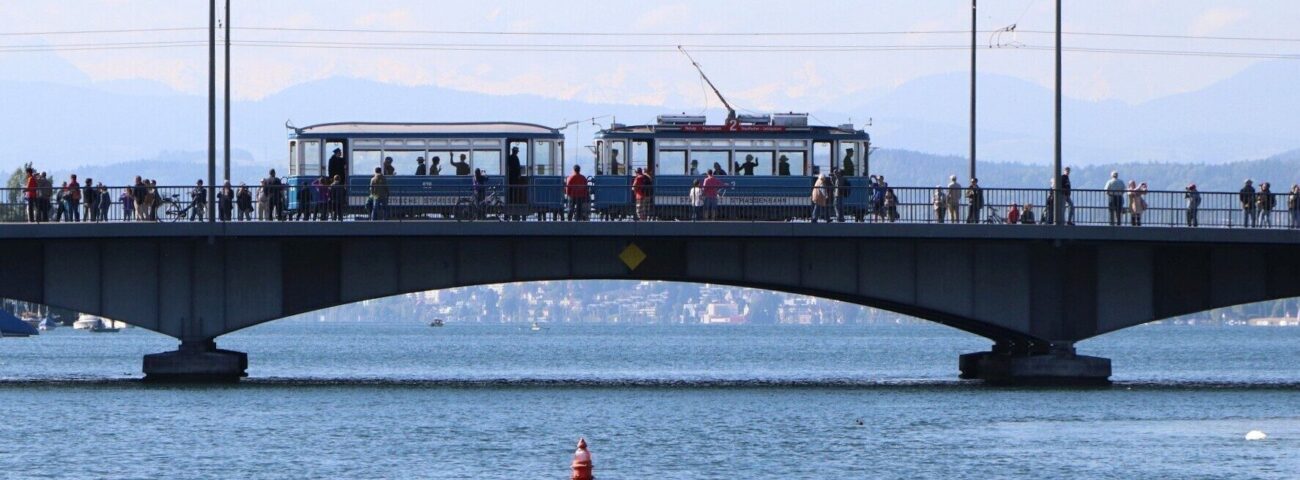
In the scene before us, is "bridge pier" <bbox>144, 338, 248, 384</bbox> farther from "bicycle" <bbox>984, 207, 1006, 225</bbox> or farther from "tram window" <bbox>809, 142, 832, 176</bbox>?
"bicycle" <bbox>984, 207, 1006, 225</bbox>

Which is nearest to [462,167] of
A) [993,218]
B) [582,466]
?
[993,218]

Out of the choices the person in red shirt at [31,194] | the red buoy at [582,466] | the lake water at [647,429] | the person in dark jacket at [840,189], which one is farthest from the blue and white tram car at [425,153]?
the red buoy at [582,466]

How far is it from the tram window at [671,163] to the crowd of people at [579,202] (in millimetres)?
1693

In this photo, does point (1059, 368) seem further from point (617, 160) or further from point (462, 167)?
point (462, 167)

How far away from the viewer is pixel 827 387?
63.6m

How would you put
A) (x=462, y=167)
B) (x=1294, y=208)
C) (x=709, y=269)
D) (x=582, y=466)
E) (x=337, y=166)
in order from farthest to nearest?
(x=462, y=167) → (x=337, y=166) → (x=709, y=269) → (x=1294, y=208) → (x=582, y=466)

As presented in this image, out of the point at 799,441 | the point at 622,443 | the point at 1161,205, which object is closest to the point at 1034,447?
the point at 799,441

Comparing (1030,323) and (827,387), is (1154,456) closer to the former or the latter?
(1030,323)

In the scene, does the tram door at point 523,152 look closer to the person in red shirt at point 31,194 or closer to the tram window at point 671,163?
the tram window at point 671,163

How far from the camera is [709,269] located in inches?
2293

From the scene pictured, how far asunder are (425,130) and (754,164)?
336 inches

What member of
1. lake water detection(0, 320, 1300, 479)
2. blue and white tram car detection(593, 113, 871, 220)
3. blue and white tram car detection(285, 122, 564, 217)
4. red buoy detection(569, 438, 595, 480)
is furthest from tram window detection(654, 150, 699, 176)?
red buoy detection(569, 438, 595, 480)

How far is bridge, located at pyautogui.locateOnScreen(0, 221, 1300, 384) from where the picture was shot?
56531mm

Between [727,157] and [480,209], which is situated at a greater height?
[727,157]
